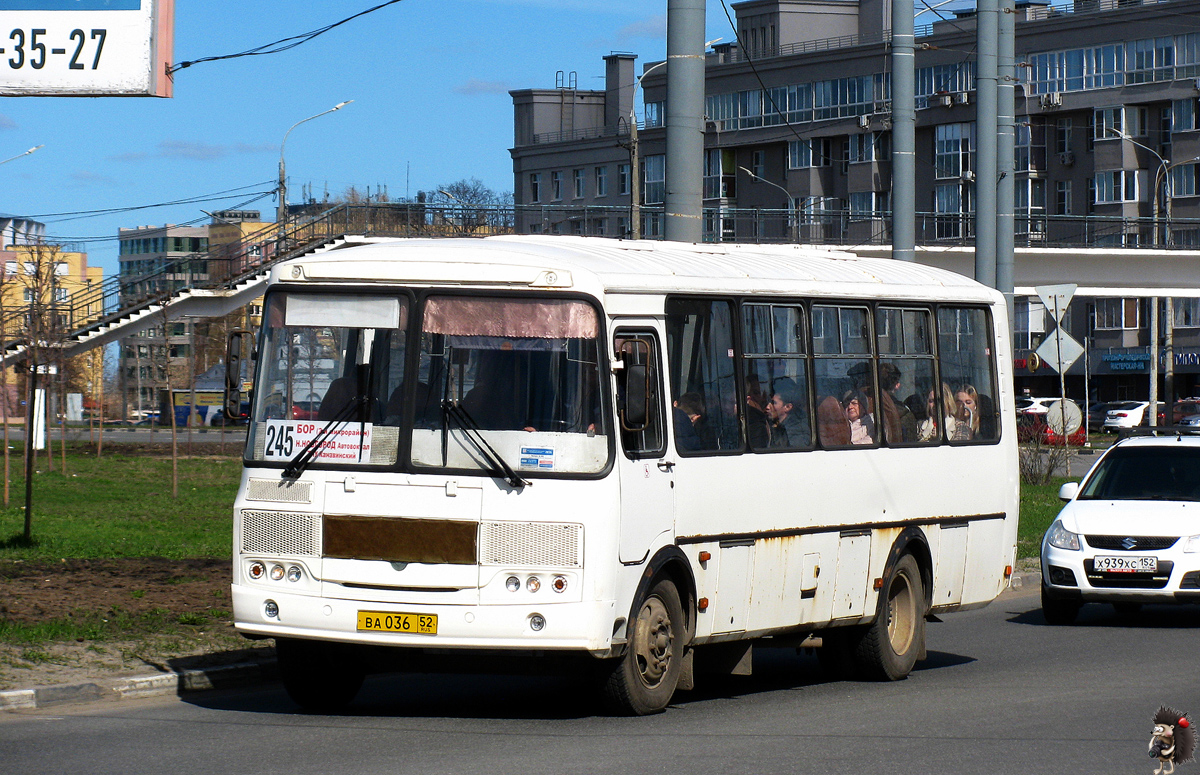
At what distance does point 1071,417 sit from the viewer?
2839 cm

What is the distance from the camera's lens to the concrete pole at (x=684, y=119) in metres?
15.8

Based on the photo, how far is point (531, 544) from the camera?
391 inches

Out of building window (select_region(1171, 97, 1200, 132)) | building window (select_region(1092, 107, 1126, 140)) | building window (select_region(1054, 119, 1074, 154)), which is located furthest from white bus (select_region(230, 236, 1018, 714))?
building window (select_region(1054, 119, 1074, 154))

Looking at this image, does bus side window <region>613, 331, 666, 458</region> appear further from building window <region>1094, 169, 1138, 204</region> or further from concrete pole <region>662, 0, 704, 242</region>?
building window <region>1094, 169, 1138, 204</region>

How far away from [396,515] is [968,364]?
229 inches

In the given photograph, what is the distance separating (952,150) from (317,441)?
81937 mm

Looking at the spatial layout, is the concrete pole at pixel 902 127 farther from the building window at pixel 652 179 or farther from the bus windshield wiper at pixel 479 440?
the building window at pixel 652 179

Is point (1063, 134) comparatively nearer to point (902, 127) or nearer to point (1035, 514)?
point (1035, 514)

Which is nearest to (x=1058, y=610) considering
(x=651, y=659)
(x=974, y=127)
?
(x=651, y=659)

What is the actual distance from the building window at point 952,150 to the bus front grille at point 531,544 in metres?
80.1

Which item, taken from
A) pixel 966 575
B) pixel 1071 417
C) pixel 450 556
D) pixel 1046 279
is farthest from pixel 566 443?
pixel 1046 279

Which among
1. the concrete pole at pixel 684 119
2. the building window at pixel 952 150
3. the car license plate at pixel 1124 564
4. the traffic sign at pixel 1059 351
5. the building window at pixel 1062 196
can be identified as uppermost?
the building window at pixel 952 150

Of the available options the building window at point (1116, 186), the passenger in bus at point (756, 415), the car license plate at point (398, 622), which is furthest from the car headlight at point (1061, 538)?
the building window at point (1116, 186)

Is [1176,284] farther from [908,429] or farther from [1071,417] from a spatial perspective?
[908,429]
